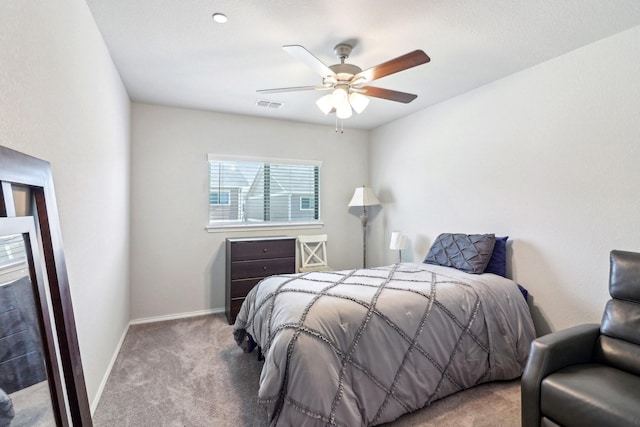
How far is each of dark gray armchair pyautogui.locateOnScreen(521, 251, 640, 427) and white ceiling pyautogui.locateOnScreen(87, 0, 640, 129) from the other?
1643 millimetres

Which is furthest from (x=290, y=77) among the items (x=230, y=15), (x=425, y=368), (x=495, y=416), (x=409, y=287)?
(x=495, y=416)

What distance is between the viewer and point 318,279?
2566mm

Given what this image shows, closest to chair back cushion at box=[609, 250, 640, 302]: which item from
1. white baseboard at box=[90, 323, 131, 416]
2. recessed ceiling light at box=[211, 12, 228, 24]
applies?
recessed ceiling light at box=[211, 12, 228, 24]

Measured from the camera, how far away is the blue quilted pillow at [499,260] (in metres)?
2.86

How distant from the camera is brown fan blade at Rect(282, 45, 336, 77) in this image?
1.91m

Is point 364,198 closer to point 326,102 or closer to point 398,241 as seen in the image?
point 398,241

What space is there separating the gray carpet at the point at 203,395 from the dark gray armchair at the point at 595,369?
0.45 m

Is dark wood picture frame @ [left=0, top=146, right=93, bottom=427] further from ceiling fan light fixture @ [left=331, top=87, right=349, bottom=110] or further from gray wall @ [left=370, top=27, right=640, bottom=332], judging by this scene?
gray wall @ [left=370, top=27, right=640, bottom=332]

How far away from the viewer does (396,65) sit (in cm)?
209

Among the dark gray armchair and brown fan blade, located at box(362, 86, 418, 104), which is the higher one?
brown fan blade, located at box(362, 86, 418, 104)

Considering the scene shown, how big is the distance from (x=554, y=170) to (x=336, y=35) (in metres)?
2.16

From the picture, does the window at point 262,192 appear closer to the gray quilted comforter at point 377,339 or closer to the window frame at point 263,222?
the window frame at point 263,222

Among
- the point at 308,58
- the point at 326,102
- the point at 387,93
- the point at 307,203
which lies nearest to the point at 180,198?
the point at 307,203

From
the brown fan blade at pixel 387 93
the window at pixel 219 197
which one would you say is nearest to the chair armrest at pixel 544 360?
the brown fan blade at pixel 387 93
